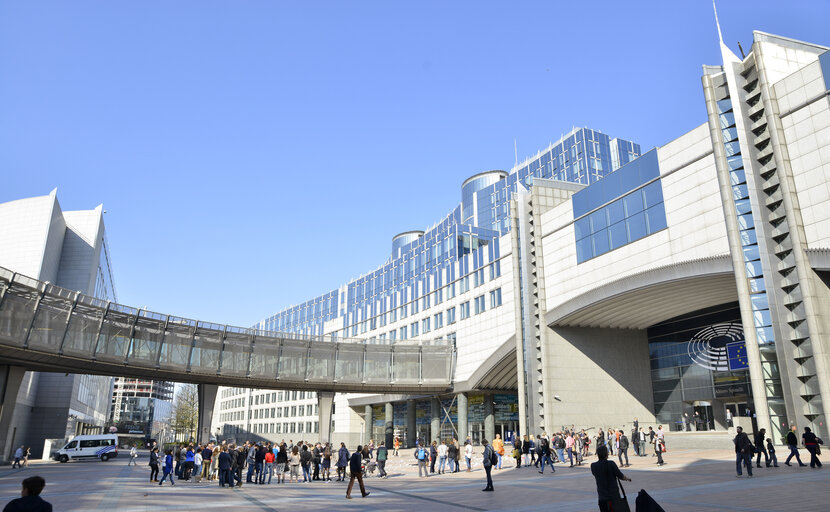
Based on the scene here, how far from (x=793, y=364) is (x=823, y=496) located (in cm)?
1654

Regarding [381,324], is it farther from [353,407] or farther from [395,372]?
[395,372]

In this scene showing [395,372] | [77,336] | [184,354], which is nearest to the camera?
[77,336]

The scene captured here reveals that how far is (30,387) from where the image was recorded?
2475 inches

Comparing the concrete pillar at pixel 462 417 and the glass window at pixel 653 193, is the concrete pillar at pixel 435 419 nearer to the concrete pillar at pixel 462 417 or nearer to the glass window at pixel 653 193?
the concrete pillar at pixel 462 417

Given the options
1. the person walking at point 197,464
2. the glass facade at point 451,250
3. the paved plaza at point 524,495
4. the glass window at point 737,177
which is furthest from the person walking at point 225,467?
the glass facade at point 451,250

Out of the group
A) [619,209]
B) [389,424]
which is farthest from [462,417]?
[619,209]

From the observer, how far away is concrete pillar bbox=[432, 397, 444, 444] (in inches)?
2463

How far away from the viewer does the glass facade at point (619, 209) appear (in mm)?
36281

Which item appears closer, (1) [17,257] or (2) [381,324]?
(1) [17,257]

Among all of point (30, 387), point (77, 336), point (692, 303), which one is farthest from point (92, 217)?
point (692, 303)

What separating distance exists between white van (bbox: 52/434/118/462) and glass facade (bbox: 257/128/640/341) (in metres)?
30.7

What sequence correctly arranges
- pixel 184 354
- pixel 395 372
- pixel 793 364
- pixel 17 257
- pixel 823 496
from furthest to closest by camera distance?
pixel 17 257 < pixel 395 372 < pixel 184 354 < pixel 793 364 < pixel 823 496

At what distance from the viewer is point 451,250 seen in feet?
215

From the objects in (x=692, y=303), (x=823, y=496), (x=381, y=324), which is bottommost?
(x=823, y=496)
